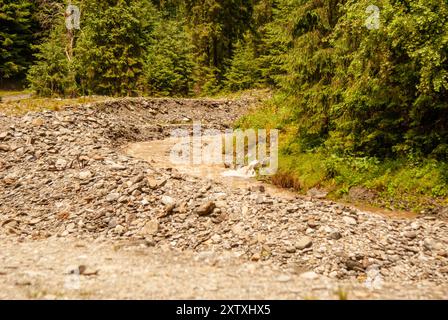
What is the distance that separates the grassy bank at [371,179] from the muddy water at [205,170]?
15.4 inches

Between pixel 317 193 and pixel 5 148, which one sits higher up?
pixel 5 148

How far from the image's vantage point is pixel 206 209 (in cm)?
1037

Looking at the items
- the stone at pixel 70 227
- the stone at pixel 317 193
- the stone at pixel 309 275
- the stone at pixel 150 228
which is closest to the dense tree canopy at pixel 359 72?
the stone at pixel 317 193

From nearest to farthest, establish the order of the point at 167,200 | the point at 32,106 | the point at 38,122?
1. the point at 167,200
2. the point at 38,122
3. the point at 32,106

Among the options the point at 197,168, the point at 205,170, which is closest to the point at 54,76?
the point at 197,168

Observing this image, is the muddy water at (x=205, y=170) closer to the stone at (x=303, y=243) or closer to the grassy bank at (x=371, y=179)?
the grassy bank at (x=371, y=179)

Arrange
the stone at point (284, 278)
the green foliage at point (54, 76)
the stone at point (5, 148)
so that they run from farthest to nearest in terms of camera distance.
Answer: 1. the green foliage at point (54, 76)
2. the stone at point (5, 148)
3. the stone at point (284, 278)

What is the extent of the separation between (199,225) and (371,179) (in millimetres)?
5956

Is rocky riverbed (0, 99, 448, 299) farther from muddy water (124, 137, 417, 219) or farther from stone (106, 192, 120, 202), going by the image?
muddy water (124, 137, 417, 219)

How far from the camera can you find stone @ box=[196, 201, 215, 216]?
1037 cm

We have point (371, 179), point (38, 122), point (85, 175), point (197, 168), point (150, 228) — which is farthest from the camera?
point (38, 122)

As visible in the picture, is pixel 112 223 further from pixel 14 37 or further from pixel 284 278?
pixel 14 37

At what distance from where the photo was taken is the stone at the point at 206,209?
1037cm

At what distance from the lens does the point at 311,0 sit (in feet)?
48.2
